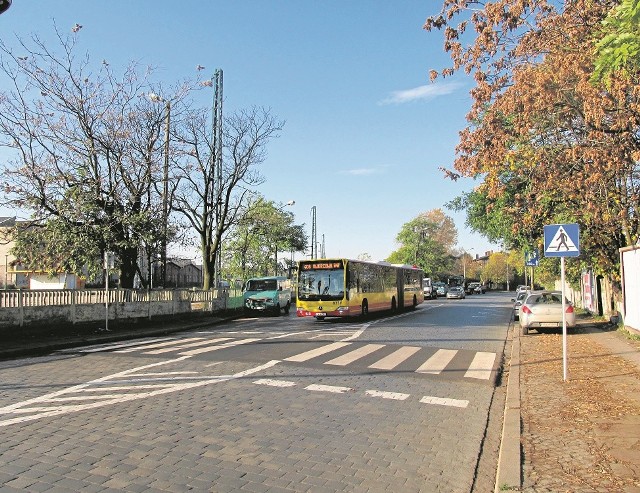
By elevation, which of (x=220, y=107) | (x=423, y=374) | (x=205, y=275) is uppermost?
(x=220, y=107)

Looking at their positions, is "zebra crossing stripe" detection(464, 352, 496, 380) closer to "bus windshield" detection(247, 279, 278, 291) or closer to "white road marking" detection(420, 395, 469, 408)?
"white road marking" detection(420, 395, 469, 408)

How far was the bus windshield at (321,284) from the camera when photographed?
2450cm

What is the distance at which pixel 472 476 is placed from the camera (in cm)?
514

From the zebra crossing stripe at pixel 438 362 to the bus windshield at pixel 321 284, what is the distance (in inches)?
404

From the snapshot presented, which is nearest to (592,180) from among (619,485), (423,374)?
(423,374)

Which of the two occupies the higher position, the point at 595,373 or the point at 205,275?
the point at 205,275

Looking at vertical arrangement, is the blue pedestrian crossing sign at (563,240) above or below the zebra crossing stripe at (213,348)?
above

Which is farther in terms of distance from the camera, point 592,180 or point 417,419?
point 592,180

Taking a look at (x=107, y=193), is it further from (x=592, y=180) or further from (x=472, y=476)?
(x=472, y=476)

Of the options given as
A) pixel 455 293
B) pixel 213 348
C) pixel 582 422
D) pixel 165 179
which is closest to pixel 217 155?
pixel 165 179

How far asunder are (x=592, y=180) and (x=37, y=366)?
43.2 feet

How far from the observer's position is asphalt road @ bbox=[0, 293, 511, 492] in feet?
16.3

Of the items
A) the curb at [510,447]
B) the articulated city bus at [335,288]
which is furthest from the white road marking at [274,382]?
the articulated city bus at [335,288]

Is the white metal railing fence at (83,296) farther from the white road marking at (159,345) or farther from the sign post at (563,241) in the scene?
the sign post at (563,241)
